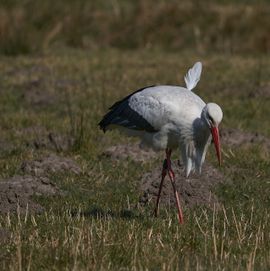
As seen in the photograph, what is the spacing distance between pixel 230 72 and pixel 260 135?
4.39m

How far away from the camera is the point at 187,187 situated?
8.98 m

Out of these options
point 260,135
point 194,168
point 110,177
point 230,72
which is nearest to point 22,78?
point 230,72

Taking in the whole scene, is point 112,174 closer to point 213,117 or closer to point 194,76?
point 194,76

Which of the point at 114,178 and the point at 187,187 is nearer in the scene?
the point at 187,187

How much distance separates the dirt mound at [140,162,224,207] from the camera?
8828 mm

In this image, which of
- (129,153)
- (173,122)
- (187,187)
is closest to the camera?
(173,122)

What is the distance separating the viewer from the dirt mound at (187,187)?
883 cm

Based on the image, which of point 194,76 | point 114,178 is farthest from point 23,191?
point 194,76

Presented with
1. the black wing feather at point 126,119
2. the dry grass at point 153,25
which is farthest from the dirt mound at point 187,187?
the dry grass at point 153,25

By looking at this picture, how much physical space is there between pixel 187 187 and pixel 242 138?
2.62 m

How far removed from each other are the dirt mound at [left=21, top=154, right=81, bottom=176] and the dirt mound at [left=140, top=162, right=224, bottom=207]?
2.48 feet

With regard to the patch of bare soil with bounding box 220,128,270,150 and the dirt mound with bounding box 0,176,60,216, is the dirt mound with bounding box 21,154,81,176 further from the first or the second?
the patch of bare soil with bounding box 220,128,270,150

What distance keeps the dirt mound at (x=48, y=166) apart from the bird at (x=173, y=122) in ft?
3.79

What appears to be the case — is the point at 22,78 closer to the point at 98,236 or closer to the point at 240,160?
Answer: the point at 240,160
